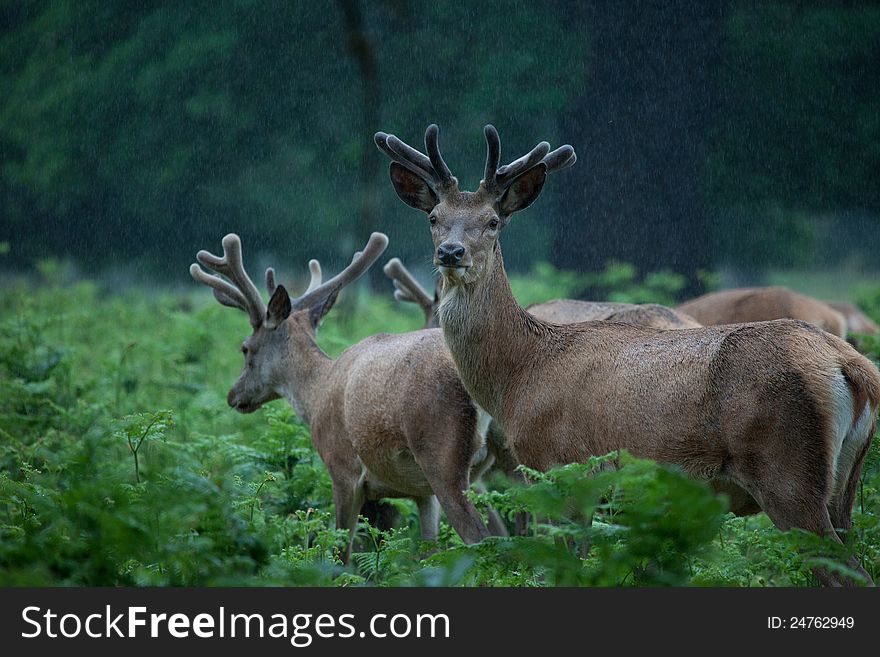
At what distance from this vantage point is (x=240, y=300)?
9.05m

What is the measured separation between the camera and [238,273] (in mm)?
8758

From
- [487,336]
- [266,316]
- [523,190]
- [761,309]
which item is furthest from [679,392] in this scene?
[761,309]

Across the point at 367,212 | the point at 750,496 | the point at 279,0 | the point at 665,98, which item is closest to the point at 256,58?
the point at 279,0

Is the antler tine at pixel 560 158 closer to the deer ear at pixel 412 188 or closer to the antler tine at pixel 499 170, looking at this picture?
the antler tine at pixel 499 170

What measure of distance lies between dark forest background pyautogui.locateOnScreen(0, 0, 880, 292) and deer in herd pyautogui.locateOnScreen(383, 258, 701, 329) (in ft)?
24.4

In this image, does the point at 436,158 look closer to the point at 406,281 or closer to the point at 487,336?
the point at 487,336

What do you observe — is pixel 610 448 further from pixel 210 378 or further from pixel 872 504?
pixel 210 378

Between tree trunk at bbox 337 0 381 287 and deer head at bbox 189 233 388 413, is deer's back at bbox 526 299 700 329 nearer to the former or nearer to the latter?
deer head at bbox 189 233 388 413

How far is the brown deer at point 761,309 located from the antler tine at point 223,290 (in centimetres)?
445

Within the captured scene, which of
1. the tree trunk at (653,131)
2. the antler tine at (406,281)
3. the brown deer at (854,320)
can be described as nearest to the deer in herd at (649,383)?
the antler tine at (406,281)

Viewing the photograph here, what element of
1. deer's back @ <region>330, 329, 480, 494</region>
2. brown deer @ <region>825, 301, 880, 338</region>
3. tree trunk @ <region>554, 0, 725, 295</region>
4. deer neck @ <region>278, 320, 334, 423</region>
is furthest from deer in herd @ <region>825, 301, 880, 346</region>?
deer's back @ <region>330, 329, 480, 494</region>

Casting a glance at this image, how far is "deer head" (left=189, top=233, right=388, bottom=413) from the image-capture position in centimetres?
880

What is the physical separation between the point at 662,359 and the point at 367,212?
12.2 metres

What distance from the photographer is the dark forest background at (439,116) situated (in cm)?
1775
